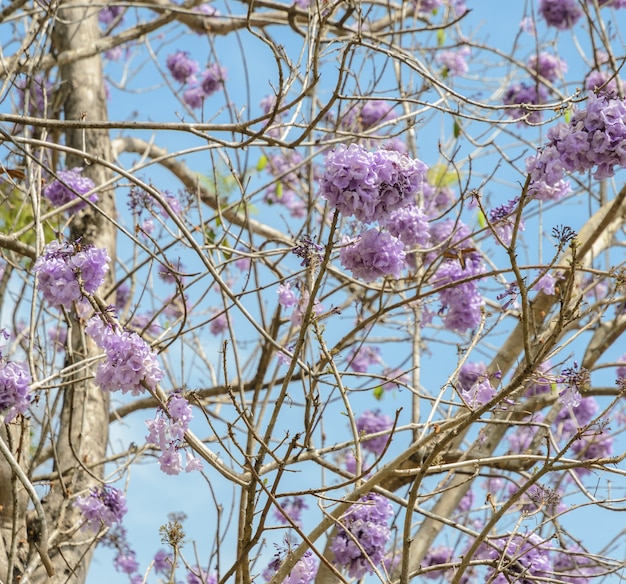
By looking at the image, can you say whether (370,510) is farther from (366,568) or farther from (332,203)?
(332,203)

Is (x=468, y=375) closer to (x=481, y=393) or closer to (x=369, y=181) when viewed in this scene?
(x=481, y=393)

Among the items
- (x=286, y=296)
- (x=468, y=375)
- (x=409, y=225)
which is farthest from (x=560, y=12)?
(x=286, y=296)

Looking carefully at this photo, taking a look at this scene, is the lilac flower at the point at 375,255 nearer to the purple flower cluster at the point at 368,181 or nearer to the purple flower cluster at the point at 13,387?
the purple flower cluster at the point at 368,181

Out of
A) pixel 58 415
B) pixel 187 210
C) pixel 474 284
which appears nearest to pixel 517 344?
pixel 474 284

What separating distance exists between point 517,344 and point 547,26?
8.89ft

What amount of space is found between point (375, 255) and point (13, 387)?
1.15 metres

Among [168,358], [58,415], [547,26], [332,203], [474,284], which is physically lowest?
[332,203]

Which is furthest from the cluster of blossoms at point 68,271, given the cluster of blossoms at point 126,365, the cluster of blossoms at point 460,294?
the cluster of blossoms at point 460,294

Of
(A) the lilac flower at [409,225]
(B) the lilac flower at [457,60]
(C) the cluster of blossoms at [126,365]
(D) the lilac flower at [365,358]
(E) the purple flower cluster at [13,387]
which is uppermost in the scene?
(B) the lilac flower at [457,60]

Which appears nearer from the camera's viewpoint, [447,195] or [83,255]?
[83,255]

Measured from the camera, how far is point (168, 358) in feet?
16.1

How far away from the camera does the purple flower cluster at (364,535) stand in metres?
3.08

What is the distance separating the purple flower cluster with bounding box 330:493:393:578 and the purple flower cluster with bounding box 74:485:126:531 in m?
0.97

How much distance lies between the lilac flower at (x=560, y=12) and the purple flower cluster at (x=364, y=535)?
4.02 metres
